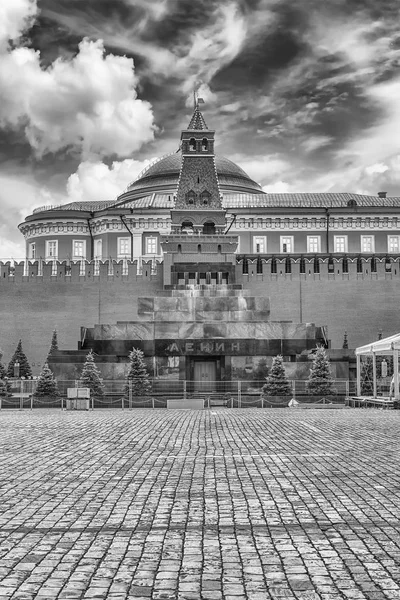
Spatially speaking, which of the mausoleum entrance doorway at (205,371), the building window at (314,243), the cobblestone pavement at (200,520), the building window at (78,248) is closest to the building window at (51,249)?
the building window at (78,248)

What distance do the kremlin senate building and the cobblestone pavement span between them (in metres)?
21.4

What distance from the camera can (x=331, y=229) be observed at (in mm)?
59219

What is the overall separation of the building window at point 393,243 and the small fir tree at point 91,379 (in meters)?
33.7

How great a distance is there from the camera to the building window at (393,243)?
58787 mm

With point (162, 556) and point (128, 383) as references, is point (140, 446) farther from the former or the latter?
point (128, 383)

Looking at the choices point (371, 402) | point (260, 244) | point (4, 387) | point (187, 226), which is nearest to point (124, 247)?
point (260, 244)

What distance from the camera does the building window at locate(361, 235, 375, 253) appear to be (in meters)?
58.7

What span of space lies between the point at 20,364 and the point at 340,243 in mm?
27663

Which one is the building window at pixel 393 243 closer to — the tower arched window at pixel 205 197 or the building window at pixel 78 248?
the tower arched window at pixel 205 197

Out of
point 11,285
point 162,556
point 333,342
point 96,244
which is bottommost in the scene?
point 162,556

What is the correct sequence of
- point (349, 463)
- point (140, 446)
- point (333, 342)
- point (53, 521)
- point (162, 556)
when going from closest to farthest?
point (162, 556) < point (53, 521) < point (349, 463) < point (140, 446) < point (333, 342)

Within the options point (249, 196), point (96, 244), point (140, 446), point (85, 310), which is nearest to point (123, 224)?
point (96, 244)

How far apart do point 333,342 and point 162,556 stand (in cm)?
4082

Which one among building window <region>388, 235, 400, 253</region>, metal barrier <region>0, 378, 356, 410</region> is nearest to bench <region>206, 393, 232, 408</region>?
metal barrier <region>0, 378, 356, 410</region>
